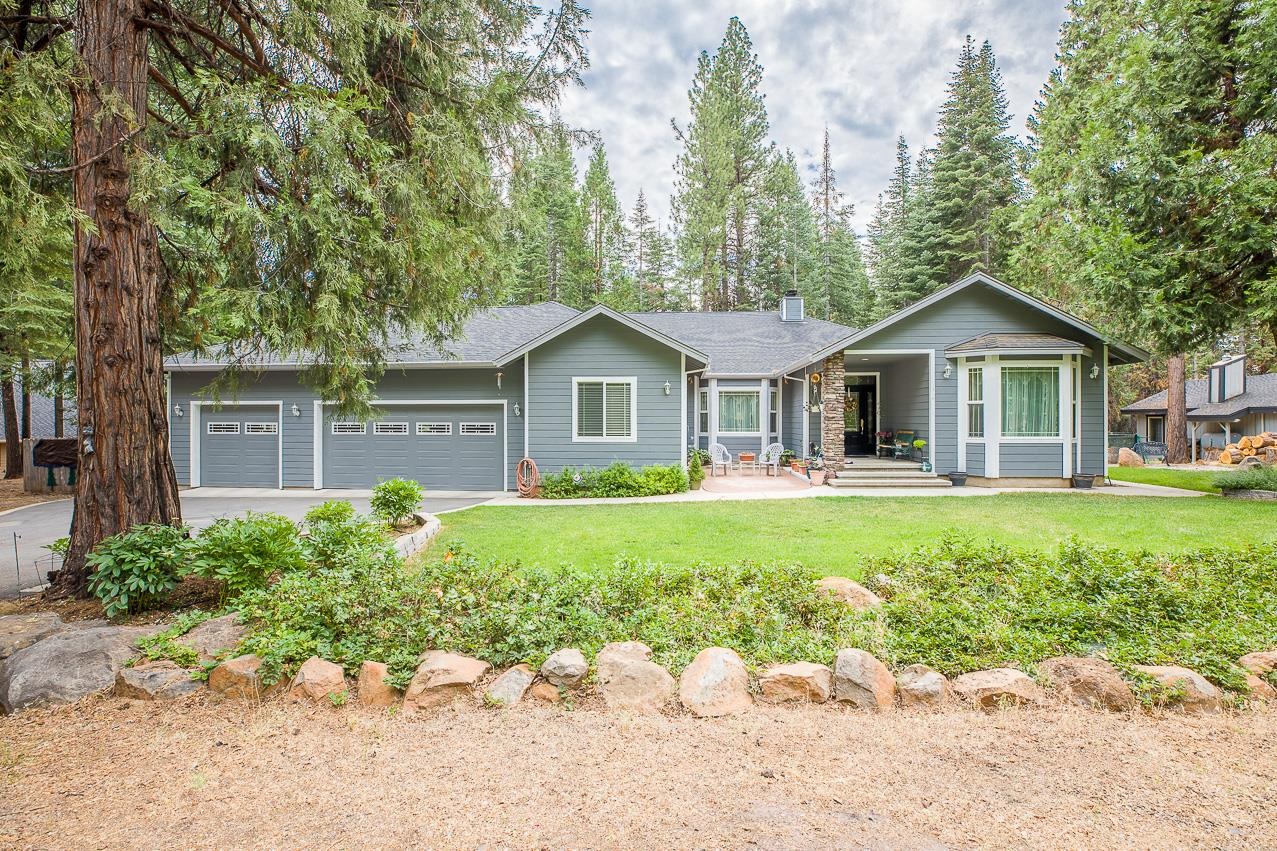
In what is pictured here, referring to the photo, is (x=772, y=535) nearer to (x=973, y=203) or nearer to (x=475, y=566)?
(x=475, y=566)

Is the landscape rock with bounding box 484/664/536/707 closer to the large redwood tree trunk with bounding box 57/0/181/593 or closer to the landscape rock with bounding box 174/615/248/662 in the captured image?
the landscape rock with bounding box 174/615/248/662

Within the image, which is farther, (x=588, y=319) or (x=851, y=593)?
(x=588, y=319)

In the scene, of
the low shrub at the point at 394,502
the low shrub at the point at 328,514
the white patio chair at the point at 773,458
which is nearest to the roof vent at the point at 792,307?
the white patio chair at the point at 773,458

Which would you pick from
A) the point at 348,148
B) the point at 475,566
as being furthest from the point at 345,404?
the point at 475,566

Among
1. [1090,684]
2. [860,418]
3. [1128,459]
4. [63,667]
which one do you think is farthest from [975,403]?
[63,667]

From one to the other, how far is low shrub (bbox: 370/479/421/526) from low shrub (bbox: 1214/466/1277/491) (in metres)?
13.5

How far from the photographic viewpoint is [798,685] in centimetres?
289

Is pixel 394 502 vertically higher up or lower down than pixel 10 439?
lower down

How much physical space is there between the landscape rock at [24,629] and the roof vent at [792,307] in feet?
60.1

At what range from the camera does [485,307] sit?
7.01m

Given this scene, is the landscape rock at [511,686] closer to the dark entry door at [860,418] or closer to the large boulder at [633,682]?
the large boulder at [633,682]

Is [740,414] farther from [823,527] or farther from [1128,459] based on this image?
[1128,459]

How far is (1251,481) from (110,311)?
15.8 metres

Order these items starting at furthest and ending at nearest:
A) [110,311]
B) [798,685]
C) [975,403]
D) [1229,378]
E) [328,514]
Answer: [1229,378], [975,403], [328,514], [110,311], [798,685]
